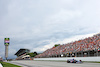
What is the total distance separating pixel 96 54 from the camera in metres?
26.7

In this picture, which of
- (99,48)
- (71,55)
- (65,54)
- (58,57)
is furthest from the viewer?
(58,57)

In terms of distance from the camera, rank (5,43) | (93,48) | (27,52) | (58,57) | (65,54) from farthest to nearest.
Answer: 1. (27,52)
2. (5,43)
3. (58,57)
4. (65,54)
5. (93,48)

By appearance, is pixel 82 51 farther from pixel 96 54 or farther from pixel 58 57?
pixel 58 57

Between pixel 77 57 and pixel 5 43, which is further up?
pixel 5 43

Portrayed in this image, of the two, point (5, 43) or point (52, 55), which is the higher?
point (5, 43)

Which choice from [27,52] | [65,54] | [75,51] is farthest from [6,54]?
[75,51]

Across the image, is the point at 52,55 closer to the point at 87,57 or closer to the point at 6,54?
the point at 87,57

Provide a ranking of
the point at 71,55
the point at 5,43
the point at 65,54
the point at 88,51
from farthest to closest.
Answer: the point at 5,43 → the point at 65,54 → the point at 71,55 → the point at 88,51

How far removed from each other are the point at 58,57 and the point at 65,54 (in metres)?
5.01

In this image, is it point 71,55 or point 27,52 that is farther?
point 27,52

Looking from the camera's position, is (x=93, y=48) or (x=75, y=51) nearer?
(x=93, y=48)

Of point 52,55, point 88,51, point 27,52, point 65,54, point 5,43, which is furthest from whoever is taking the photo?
point 27,52

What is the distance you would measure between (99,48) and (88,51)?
422 cm

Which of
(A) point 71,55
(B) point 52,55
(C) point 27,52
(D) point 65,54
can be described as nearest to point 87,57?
(A) point 71,55
